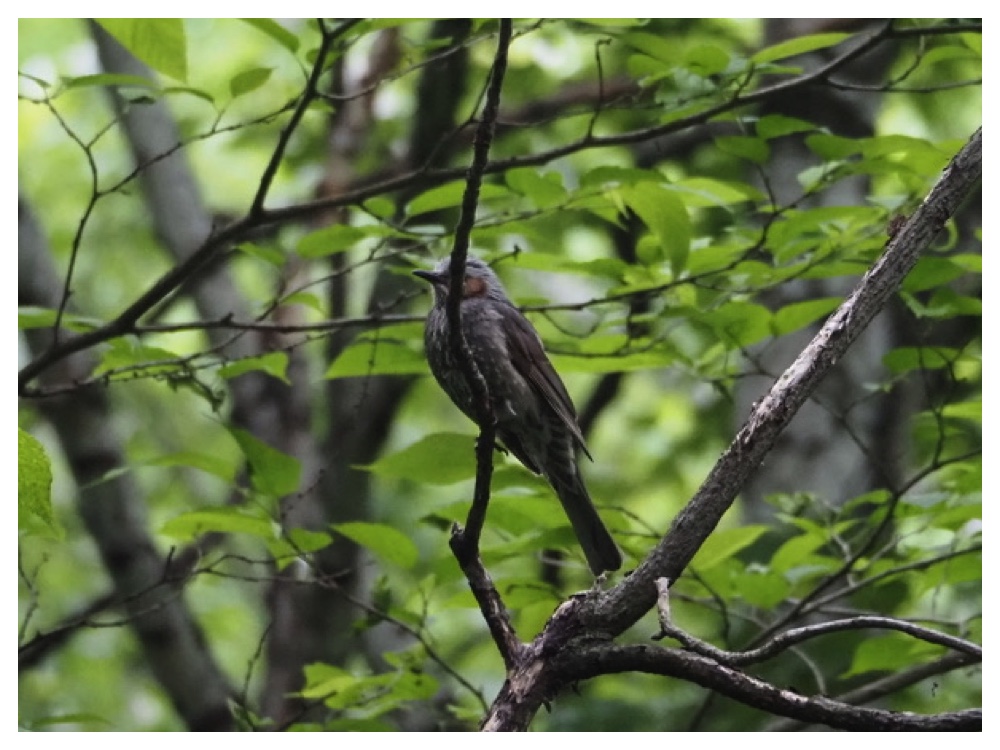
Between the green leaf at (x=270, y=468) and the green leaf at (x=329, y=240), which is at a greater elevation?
the green leaf at (x=329, y=240)

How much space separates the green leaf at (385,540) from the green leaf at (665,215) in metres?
0.83

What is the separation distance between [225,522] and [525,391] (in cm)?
71

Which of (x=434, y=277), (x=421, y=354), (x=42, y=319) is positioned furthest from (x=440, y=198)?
(x=42, y=319)

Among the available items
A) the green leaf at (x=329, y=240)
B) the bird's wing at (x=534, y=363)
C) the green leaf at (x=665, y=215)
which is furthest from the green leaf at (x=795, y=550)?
the green leaf at (x=329, y=240)

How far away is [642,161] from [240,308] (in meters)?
1.48

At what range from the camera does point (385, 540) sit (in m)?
2.63

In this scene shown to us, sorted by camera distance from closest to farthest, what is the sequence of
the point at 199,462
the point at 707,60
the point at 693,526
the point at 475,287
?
the point at 693,526 → the point at 707,60 → the point at 199,462 → the point at 475,287

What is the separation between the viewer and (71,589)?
5.39 meters

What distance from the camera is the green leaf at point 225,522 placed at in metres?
2.50

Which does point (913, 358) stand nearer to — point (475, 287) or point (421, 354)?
point (475, 287)

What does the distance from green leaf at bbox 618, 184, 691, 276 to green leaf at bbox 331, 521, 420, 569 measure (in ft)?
2.73

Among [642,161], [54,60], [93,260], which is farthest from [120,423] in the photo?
[642,161]

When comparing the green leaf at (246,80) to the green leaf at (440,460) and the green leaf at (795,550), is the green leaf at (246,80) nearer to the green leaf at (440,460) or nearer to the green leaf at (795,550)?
the green leaf at (440,460)

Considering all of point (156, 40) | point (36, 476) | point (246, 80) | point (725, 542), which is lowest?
point (36, 476)
